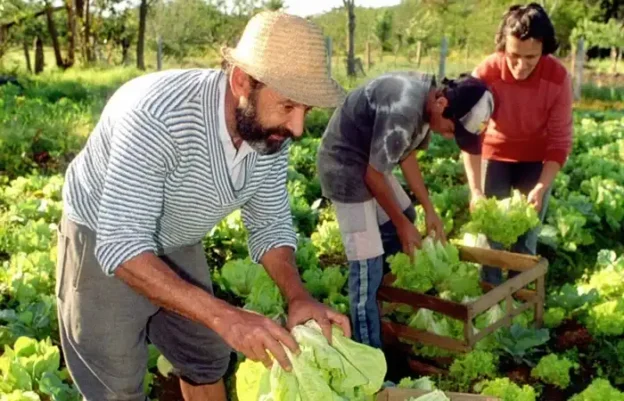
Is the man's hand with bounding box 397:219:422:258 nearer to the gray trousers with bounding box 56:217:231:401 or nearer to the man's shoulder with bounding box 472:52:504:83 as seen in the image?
the man's shoulder with bounding box 472:52:504:83

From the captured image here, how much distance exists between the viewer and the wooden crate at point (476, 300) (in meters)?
4.02

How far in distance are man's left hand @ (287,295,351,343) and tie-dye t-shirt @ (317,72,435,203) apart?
1226 mm

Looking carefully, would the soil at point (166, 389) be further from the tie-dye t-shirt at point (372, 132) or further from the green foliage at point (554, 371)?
the green foliage at point (554, 371)

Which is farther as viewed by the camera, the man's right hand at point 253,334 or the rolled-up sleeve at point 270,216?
the rolled-up sleeve at point 270,216

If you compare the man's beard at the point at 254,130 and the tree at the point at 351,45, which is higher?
the man's beard at the point at 254,130

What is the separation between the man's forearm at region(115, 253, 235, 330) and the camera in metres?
2.22

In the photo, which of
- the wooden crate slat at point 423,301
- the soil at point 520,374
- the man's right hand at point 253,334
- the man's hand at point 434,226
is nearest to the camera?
the man's right hand at point 253,334

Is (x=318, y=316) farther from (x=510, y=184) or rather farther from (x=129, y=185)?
(x=510, y=184)

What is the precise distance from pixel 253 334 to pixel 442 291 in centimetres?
260

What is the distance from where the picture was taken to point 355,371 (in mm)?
2424

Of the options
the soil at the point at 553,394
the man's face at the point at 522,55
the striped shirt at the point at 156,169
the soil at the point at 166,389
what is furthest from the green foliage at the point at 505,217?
the striped shirt at the point at 156,169

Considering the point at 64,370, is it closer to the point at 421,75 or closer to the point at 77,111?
the point at 421,75

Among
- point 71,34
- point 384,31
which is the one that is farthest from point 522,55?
point 384,31

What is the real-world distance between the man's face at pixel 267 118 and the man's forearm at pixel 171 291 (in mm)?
479
